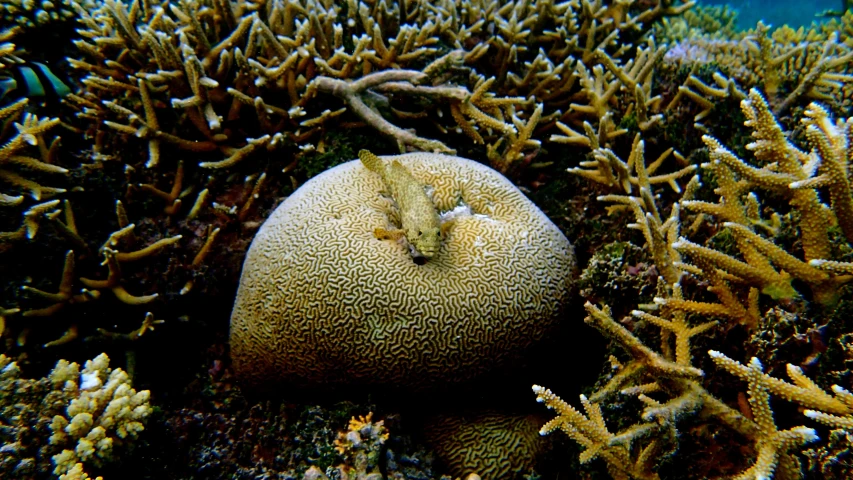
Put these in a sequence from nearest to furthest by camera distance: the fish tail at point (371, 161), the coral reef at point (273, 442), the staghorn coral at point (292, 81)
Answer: the coral reef at point (273, 442)
the fish tail at point (371, 161)
the staghorn coral at point (292, 81)

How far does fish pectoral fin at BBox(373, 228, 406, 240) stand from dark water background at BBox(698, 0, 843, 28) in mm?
32106

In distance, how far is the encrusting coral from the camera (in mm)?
2195

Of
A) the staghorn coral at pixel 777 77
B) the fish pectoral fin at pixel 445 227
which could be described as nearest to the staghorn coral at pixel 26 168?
the fish pectoral fin at pixel 445 227

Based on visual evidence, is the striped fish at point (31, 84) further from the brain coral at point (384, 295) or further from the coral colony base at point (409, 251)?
the brain coral at point (384, 295)

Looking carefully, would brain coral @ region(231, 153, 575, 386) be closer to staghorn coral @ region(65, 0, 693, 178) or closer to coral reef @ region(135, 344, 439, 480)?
coral reef @ region(135, 344, 439, 480)

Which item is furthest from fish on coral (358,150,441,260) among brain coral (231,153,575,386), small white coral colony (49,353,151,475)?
small white coral colony (49,353,151,475)

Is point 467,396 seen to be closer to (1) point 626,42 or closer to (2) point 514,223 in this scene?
(2) point 514,223

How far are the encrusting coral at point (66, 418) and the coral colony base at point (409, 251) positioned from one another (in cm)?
1

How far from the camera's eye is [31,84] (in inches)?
139

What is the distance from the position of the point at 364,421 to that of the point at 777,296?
219cm

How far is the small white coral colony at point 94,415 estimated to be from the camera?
2258mm

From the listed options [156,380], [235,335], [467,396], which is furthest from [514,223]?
[156,380]

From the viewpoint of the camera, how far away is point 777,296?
2035 millimetres

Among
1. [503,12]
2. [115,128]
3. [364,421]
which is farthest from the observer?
[503,12]
